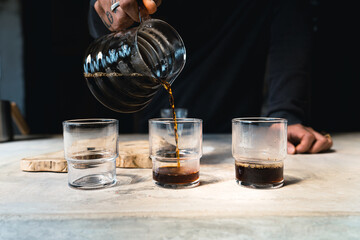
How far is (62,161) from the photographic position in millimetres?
1093

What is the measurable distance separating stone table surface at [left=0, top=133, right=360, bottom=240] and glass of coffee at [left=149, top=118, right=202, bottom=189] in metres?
0.04

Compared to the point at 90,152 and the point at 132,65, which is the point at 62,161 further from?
the point at 132,65

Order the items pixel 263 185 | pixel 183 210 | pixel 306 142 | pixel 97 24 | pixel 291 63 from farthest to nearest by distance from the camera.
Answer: pixel 291 63
pixel 97 24
pixel 306 142
pixel 263 185
pixel 183 210

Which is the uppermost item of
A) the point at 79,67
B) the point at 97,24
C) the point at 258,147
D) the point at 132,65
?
the point at 97,24

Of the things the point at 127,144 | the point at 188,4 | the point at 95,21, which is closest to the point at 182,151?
the point at 127,144

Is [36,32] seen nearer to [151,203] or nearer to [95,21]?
[95,21]

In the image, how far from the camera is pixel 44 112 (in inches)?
128

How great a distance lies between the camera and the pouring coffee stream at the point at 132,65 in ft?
3.30

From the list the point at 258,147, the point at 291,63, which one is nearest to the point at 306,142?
the point at 258,147

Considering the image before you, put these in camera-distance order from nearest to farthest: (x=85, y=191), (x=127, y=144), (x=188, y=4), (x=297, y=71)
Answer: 1. (x=85, y=191)
2. (x=127, y=144)
3. (x=297, y=71)
4. (x=188, y=4)

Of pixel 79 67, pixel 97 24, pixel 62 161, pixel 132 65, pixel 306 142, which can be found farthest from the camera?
pixel 79 67

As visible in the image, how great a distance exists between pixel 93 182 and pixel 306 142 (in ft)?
2.92

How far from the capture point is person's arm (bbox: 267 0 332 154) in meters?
1.77

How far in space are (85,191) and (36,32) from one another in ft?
8.73
